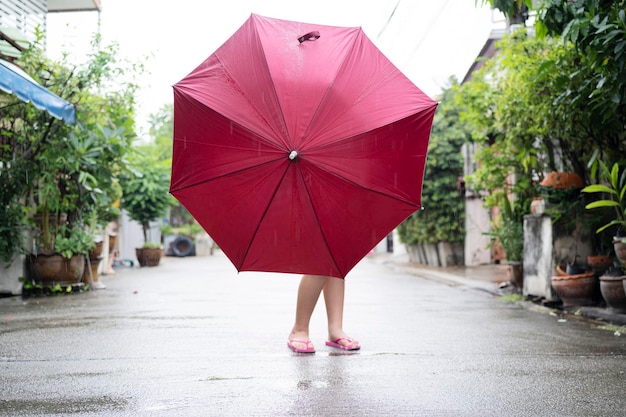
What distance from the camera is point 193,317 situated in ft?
26.8

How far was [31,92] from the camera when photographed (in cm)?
835

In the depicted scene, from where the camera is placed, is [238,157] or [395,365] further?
[395,365]

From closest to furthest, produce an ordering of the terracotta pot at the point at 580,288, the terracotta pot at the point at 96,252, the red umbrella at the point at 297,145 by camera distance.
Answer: the red umbrella at the point at 297,145 → the terracotta pot at the point at 580,288 → the terracotta pot at the point at 96,252

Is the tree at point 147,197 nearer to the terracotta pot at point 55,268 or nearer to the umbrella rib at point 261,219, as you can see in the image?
the terracotta pot at point 55,268

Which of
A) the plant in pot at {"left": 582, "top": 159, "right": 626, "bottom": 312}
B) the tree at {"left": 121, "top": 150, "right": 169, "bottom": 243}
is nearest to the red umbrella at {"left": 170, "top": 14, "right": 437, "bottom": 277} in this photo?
the plant in pot at {"left": 582, "top": 159, "right": 626, "bottom": 312}

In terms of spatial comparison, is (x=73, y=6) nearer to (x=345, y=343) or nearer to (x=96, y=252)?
(x=96, y=252)

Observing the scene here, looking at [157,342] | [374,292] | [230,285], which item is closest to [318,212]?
[157,342]

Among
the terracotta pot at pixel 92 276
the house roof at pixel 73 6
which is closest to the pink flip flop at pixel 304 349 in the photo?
the terracotta pot at pixel 92 276

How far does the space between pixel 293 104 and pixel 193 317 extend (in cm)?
430

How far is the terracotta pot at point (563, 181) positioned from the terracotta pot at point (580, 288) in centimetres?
128

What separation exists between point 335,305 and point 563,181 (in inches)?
194

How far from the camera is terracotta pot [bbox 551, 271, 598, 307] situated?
8.67m

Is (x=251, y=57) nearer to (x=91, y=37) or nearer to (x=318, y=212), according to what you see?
(x=318, y=212)

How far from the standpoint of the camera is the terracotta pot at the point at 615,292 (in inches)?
307
